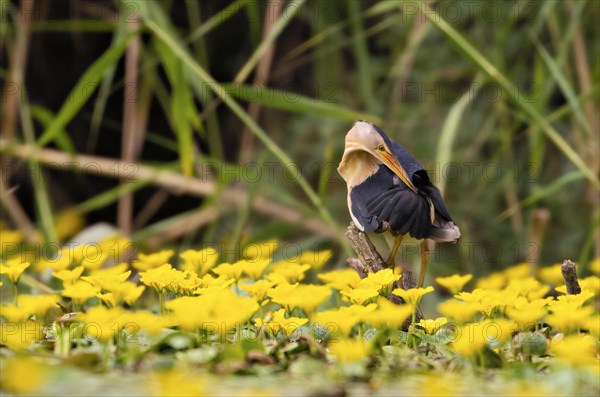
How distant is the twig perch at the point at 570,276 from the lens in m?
0.92

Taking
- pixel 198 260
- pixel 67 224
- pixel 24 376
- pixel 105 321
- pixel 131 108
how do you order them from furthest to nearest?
pixel 67 224 < pixel 131 108 < pixel 198 260 < pixel 105 321 < pixel 24 376

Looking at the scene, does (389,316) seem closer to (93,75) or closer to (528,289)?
(528,289)

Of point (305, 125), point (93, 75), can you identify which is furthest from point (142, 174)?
point (93, 75)

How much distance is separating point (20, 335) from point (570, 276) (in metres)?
0.54

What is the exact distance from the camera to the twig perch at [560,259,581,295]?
92 cm

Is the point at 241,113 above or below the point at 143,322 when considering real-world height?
above

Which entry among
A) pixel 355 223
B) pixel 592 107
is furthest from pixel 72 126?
pixel 355 223

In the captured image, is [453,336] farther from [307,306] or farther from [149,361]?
[149,361]

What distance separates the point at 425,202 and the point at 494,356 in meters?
0.23

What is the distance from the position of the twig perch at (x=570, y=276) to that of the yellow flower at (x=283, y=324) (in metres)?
0.28

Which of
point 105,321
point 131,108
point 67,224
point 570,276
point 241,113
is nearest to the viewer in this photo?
point 105,321

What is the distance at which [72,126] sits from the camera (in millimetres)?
2768

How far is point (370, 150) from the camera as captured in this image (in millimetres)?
948

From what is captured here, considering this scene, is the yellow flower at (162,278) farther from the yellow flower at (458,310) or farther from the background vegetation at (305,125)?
the background vegetation at (305,125)
